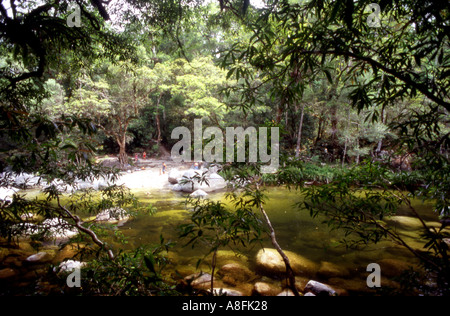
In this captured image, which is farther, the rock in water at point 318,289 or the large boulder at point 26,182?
the rock in water at point 318,289

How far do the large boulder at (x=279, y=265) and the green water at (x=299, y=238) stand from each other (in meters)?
0.17

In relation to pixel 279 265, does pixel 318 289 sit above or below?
above

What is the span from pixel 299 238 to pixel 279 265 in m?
1.64

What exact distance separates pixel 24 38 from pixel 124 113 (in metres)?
13.4

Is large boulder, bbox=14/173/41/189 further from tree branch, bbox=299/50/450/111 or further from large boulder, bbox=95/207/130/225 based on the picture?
tree branch, bbox=299/50/450/111

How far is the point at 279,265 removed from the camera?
4.14 meters

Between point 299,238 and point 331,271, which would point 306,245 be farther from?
point 331,271

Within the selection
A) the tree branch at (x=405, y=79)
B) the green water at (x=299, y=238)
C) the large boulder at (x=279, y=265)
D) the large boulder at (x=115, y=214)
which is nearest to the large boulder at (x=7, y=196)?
the large boulder at (x=115, y=214)

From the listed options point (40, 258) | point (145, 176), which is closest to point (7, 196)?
point (40, 258)

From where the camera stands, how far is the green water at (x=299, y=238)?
4.46 meters

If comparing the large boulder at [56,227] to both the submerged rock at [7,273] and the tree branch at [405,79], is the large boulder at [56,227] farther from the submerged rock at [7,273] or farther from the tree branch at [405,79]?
the tree branch at [405,79]
